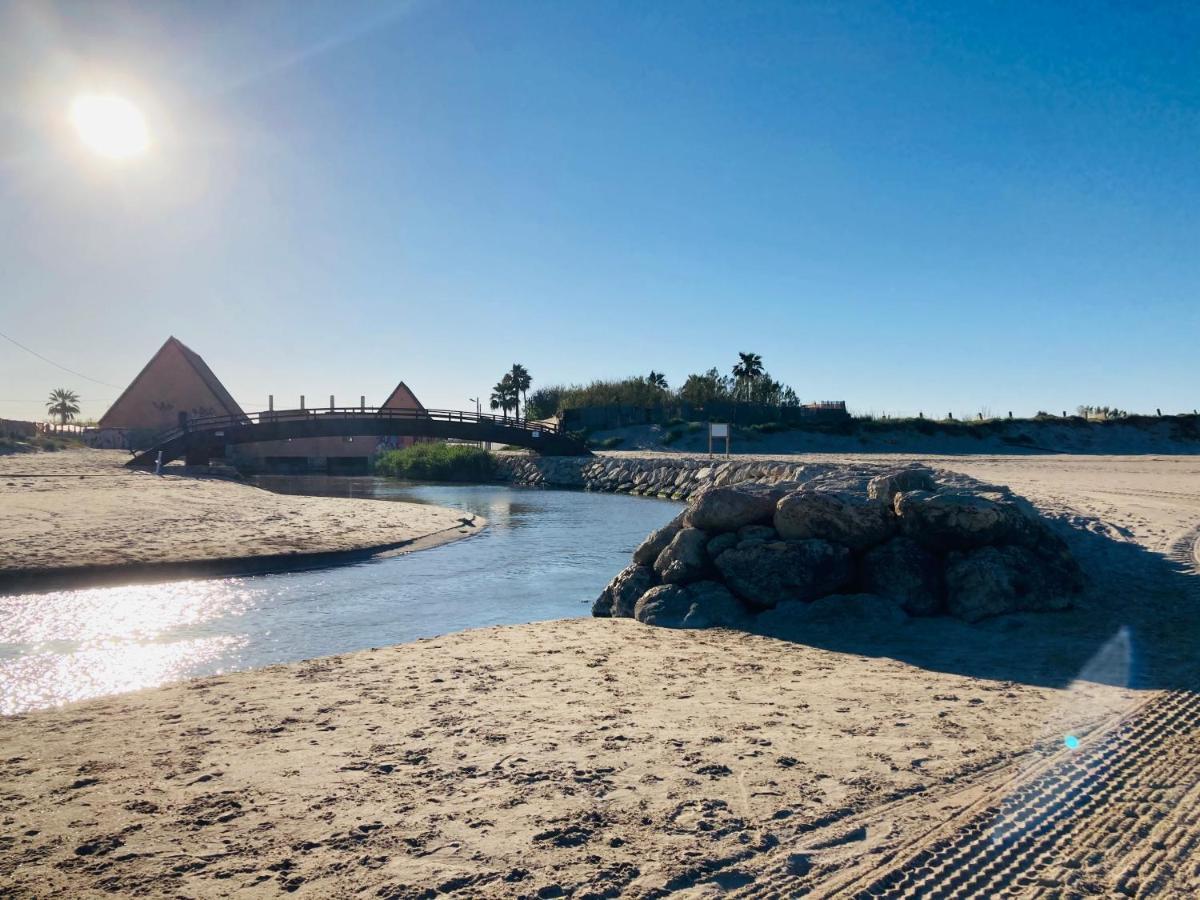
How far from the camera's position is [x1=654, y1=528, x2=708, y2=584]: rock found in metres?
10.9

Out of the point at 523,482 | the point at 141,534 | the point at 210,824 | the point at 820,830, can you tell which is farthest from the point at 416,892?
the point at 523,482

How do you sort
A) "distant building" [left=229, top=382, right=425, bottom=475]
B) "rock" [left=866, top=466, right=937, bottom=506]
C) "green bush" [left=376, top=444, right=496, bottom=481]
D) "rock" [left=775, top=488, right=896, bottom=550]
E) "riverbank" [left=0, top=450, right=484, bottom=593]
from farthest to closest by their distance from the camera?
"distant building" [left=229, top=382, right=425, bottom=475] < "green bush" [left=376, top=444, right=496, bottom=481] < "riverbank" [left=0, top=450, right=484, bottom=593] < "rock" [left=866, top=466, right=937, bottom=506] < "rock" [left=775, top=488, right=896, bottom=550]

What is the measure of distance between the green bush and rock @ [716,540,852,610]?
144 ft

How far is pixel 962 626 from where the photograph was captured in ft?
30.2

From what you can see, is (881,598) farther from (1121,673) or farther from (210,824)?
(210,824)

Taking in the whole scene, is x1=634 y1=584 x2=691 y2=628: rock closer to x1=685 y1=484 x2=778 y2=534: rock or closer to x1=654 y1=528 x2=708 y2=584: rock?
x1=654 y1=528 x2=708 y2=584: rock

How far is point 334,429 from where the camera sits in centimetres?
4734

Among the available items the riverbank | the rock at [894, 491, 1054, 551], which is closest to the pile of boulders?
the rock at [894, 491, 1054, 551]

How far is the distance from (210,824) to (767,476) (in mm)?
27173

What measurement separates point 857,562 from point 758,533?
4.30ft

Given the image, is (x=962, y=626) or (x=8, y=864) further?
(x=962, y=626)

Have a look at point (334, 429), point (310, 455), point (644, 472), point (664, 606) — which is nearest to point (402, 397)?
point (310, 455)

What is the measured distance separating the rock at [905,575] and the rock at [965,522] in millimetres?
235

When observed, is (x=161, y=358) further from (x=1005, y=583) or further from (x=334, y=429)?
(x=1005, y=583)
